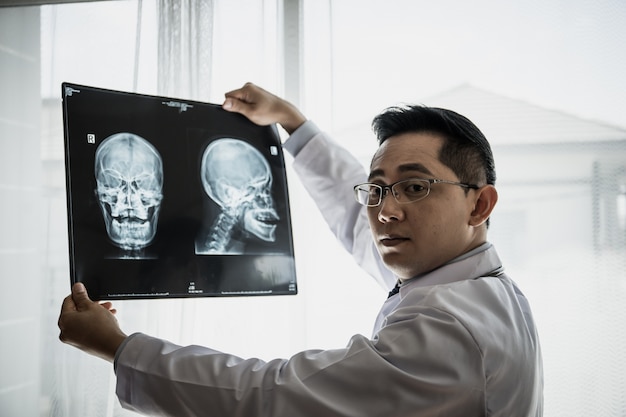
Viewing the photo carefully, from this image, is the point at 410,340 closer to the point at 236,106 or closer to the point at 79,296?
the point at 79,296

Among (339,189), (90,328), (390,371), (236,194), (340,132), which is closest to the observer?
(390,371)

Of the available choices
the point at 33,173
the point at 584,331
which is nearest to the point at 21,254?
the point at 33,173

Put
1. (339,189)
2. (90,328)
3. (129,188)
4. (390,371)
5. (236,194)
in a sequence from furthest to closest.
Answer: (339,189), (236,194), (129,188), (90,328), (390,371)

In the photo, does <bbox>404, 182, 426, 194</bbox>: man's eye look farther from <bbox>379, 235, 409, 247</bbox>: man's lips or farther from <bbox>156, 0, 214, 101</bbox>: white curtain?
<bbox>156, 0, 214, 101</bbox>: white curtain

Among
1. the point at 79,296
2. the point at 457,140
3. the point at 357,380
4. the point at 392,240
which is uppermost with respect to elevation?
the point at 457,140

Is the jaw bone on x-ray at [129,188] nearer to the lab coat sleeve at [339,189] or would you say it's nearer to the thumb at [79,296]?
the thumb at [79,296]

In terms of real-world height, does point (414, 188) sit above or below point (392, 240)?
above

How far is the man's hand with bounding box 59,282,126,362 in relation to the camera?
3.76 ft

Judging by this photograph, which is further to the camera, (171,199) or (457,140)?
(171,199)

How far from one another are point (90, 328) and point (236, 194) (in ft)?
1.78

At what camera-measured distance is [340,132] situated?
6.48 feet

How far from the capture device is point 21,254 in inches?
82.4

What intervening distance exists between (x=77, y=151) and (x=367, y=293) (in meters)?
1.07

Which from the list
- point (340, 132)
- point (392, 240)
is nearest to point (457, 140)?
point (392, 240)
